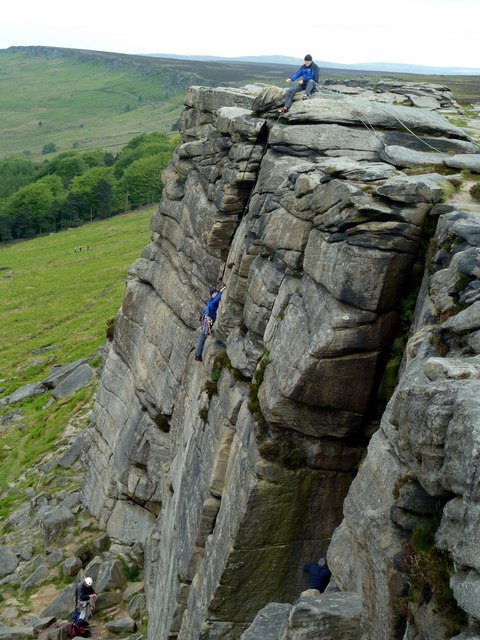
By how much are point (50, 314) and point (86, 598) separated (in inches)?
2594

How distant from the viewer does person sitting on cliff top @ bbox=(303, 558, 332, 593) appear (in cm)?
2089

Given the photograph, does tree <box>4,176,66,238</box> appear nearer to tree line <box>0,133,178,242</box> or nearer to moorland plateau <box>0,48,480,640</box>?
tree line <box>0,133,178,242</box>

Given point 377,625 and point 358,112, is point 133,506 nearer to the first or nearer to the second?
point 358,112

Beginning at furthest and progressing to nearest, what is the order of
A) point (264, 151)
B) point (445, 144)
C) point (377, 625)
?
point (264, 151) < point (445, 144) < point (377, 625)

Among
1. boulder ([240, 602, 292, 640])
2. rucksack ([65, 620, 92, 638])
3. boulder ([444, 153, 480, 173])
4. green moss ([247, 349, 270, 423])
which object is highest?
boulder ([444, 153, 480, 173])

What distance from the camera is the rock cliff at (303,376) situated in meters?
15.0

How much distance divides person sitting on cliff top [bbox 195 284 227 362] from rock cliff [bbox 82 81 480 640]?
0.72 meters

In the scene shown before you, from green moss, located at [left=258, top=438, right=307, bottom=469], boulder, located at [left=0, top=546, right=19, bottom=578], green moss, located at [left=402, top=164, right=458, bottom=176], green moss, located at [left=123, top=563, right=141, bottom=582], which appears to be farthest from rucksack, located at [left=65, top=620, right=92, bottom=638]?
green moss, located at [left=402, top=164, right=458, bottom=176]

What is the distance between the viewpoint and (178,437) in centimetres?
3509

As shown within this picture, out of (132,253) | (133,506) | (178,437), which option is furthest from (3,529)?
(132,253)

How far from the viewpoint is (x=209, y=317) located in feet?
102

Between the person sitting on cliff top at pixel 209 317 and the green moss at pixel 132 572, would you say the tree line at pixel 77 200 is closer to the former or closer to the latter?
the green moss at pixel 132 572

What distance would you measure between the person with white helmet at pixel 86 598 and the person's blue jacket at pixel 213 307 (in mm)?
13575

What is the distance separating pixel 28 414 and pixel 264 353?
40966 millimetres
